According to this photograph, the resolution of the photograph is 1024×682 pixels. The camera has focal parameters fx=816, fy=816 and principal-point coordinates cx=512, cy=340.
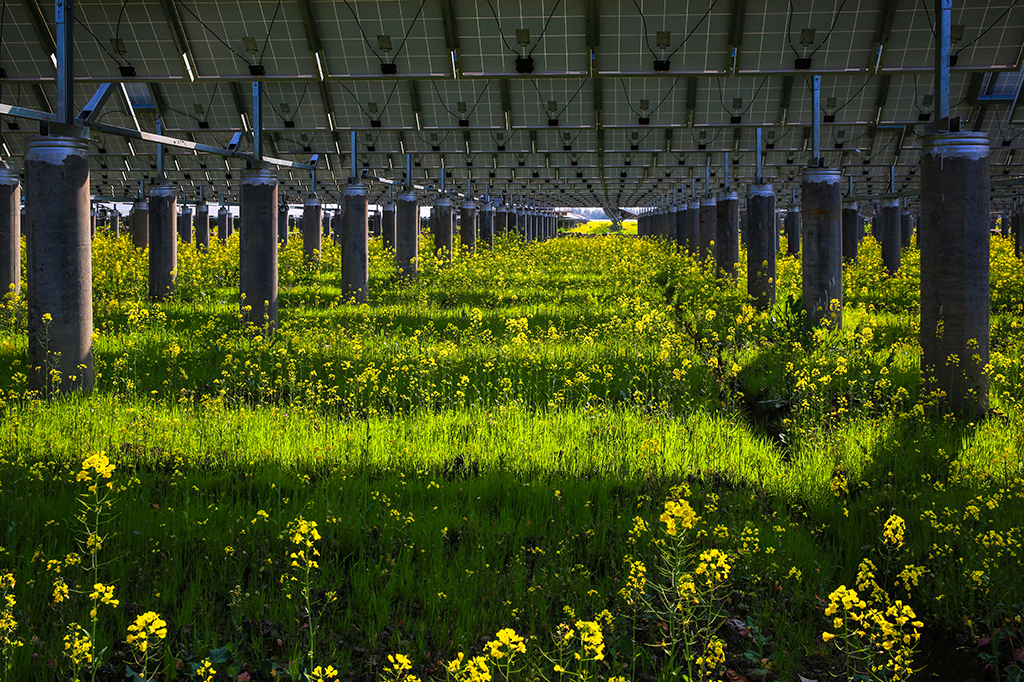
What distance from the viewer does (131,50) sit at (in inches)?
553

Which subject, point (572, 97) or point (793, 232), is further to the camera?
point (793, 232)

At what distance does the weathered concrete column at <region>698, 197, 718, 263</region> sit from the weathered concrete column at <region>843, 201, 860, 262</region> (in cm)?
454

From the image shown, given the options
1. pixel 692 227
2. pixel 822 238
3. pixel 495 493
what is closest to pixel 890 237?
pixel 692 227

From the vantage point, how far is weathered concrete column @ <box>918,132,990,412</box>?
29.8 ft

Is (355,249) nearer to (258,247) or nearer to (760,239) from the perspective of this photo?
(258,247)

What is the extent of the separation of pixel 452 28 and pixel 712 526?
416 inches

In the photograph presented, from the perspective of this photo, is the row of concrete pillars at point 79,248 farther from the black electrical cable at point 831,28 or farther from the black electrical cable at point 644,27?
the black electrical cable at point 831,28

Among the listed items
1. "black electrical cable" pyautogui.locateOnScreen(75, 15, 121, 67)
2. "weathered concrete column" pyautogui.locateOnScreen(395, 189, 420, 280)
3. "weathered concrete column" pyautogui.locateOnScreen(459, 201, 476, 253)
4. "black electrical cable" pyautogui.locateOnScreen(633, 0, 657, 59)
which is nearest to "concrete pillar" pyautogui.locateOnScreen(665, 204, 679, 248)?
"weathered concrete column" pyautogui.locateOnScreen(459, 201, 476, 253)

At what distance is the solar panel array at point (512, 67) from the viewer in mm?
13414

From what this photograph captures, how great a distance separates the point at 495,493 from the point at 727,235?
19148 mm

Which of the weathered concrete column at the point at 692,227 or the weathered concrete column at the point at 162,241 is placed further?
the weathered concrete column at the point at 692,227

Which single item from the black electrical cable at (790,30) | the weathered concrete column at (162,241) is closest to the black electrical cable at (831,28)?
the black electrical cable at (790,30)

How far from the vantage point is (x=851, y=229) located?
29391 millimetres

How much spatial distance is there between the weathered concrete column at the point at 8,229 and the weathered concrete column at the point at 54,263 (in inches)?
274
